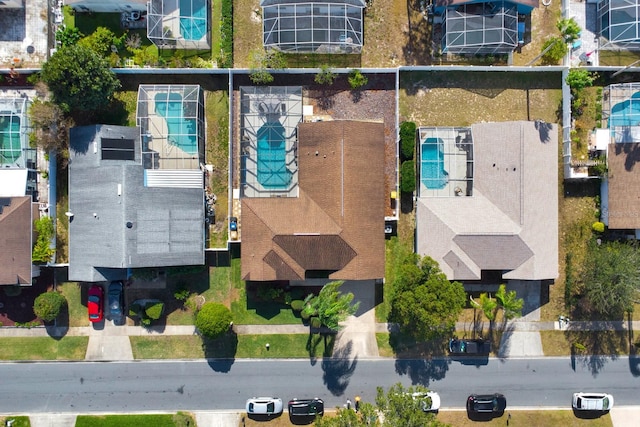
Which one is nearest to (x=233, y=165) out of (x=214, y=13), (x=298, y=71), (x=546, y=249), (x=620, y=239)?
(x=298, y=71)

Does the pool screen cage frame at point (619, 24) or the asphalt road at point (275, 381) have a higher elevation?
the pool screen cage frame at point (619, 24)

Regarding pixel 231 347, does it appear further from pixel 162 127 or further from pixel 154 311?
pixel 162 127

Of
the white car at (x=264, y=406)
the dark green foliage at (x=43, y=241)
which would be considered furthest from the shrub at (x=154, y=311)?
the white car at (x=264, y=406)

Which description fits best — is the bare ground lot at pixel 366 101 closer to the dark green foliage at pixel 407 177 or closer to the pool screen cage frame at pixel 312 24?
the dark green foliage at pixel 407 177

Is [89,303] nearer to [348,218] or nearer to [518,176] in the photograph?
[348,218]

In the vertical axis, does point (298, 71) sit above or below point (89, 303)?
above

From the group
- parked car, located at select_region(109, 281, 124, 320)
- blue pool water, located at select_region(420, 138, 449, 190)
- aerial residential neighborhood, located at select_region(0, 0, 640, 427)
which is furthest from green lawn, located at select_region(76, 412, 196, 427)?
blue pool water, located at select_region(420, 138, 449, 190)
